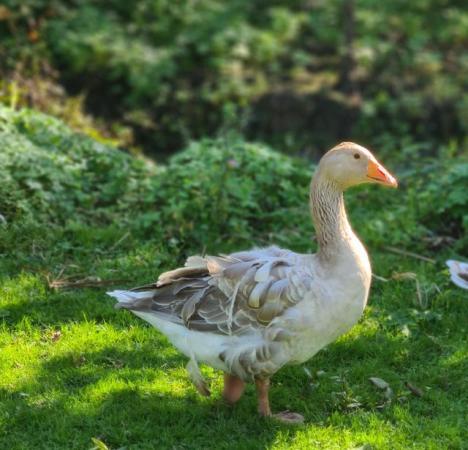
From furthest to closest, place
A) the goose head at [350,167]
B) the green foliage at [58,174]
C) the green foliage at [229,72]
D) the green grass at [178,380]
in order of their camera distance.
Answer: the green foliage at [229,72] → the green foliage at [58,174] → the goose head at [350,167] → the green grass at [178,380]

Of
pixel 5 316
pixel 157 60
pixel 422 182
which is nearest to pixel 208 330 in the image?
pixel 5 316

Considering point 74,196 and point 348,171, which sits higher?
point 348,171

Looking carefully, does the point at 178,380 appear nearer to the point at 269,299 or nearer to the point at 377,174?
the point at 269,299

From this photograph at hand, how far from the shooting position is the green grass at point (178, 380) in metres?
4.23

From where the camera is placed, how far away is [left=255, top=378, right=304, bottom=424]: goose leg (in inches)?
170

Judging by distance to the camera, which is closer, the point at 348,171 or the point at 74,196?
the point at 348,171

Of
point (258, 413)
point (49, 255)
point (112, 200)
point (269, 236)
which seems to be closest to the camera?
point (258, 413)

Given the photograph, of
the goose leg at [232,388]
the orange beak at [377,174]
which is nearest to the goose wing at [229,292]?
the goose leg at [232,388]

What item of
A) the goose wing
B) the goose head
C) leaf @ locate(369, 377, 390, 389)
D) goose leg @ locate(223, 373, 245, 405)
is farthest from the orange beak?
goose leg @ locate(223, 373, 245, 405)

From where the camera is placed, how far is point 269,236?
21.8ft

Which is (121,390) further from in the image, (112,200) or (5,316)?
(112,200)

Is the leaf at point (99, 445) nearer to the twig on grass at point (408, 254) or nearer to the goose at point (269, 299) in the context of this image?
the goose at point (269, 299)

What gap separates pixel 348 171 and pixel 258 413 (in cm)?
143

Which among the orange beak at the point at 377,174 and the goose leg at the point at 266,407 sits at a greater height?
the orange beak at the point at 377,174
